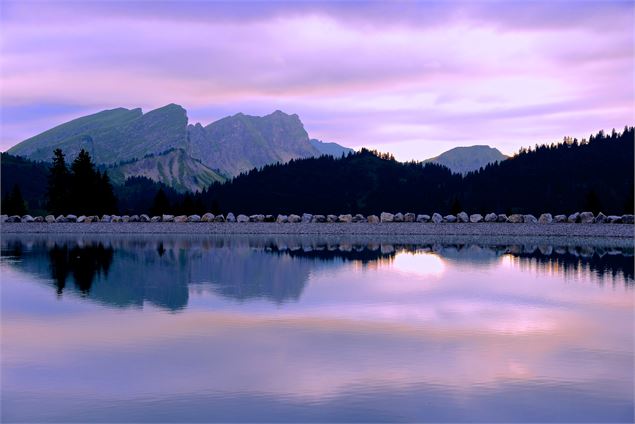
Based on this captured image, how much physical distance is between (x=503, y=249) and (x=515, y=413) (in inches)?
1845

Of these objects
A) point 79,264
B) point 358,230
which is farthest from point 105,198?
point 79,264

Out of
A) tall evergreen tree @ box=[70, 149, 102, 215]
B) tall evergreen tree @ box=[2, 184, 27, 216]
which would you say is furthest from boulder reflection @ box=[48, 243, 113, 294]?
tall evergreen tree @ box=[2, 184, 27, 216]

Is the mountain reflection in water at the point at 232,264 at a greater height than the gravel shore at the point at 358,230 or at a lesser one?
lesser

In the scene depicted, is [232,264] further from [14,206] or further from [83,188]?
[14,206]

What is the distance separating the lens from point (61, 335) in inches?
798

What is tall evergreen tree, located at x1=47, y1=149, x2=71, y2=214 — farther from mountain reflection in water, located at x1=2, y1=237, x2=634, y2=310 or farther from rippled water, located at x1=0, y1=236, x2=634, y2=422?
rippled water, located at x1=0, y1=236, x2=634, y2=422

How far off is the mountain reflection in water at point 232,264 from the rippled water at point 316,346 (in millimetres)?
324

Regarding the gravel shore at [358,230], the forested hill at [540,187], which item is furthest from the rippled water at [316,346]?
the forested hill at [540,187]

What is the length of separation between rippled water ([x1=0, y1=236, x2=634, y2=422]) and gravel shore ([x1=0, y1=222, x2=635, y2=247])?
1712 inches

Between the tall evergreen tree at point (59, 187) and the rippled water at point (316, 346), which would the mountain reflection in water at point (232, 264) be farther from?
the tall evergreen tree at point (59, 187)

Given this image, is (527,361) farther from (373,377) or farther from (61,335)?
(61,335)

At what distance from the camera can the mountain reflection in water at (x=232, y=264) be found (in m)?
30.1

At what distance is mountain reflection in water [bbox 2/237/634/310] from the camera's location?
3009cm

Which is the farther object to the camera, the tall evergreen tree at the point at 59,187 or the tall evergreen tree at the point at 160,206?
the tall evergreen tree at the point at 160,206
